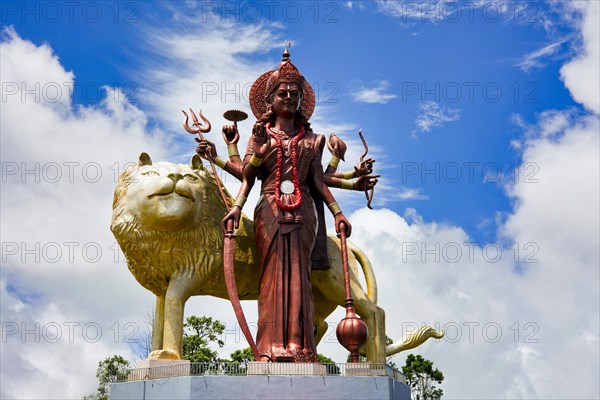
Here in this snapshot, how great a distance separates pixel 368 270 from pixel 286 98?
2.70 meters

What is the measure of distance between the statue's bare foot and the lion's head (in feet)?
3.23

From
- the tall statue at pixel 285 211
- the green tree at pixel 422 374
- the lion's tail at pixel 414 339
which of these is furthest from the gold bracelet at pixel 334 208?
the green tree at pixel 422 374

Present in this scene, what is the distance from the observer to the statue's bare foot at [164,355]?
8914mm

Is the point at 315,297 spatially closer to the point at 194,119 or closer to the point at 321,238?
the point at 321,238

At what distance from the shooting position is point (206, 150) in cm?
1002

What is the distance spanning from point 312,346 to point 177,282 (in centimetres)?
189

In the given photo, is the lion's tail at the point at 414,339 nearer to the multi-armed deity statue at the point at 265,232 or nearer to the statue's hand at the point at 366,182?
the multi-armed deity statue at the point at 265,232

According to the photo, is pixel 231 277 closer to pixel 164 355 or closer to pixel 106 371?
pixel 164 355

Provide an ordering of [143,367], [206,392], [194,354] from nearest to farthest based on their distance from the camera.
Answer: [206,392]
[143,367]
[194,354]

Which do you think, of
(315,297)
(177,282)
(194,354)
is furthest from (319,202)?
(194,354)

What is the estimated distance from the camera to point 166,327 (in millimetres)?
9156

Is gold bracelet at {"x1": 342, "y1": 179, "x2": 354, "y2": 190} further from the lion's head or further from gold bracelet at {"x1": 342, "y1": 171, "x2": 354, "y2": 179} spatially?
the lion's head

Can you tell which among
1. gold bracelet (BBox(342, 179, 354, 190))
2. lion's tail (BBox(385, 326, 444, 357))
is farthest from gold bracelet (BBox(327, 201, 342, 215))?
lion's tail (BBox(385, 326, 444, 357))

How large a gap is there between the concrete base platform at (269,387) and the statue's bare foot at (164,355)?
436 mm
